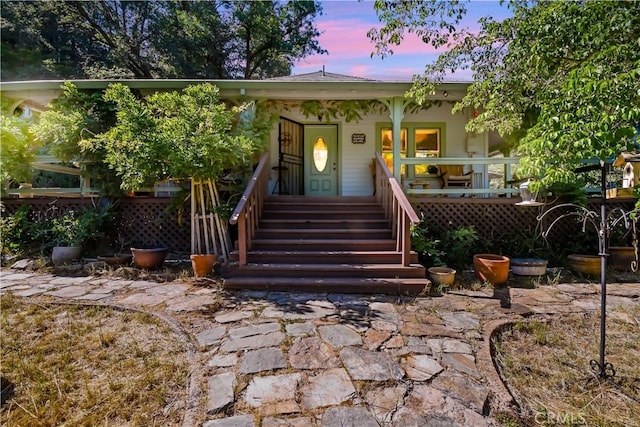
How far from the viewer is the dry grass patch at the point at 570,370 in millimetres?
1932

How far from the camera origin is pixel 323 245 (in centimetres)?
491

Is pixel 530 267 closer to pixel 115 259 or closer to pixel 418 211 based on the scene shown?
pixel 418 211

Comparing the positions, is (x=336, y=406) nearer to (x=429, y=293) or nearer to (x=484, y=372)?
(x=484, y=372)

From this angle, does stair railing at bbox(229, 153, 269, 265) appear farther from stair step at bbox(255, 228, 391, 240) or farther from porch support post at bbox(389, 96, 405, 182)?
porch support post at bbox(389, 96, 405, 182)

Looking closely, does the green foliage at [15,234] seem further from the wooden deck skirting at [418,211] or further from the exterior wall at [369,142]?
the exterior wall at [369,142]

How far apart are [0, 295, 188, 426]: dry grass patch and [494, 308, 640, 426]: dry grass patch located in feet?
7.03

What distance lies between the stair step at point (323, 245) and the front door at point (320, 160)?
9.72 ft

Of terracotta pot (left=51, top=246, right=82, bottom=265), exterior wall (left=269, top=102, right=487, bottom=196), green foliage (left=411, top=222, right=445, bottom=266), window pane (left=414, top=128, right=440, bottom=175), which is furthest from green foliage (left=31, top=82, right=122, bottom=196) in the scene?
window pane (left=414, top=128, right=440, bottom=175)

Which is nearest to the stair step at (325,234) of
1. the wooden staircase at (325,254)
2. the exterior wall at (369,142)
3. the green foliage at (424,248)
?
the wooden staircase at (325,254)

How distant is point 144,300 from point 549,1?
5781 mm

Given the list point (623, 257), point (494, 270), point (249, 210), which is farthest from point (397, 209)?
point (623, 257)

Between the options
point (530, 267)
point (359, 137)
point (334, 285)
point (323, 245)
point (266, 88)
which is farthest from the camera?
point (359, 137)

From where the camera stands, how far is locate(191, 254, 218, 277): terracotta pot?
473 cm

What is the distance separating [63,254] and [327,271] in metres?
4.28
